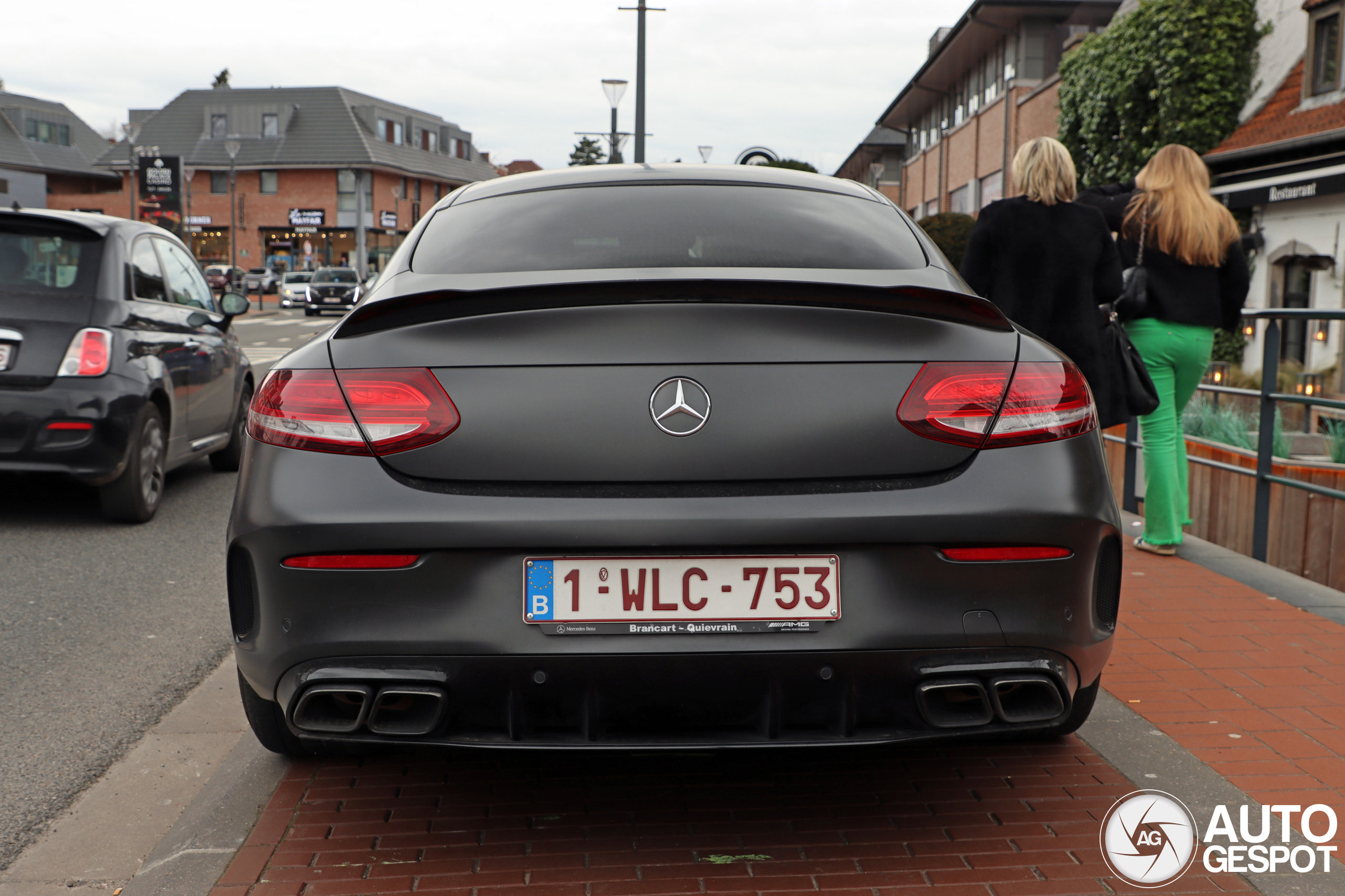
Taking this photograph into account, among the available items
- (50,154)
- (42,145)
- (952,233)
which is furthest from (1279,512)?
(42,145)

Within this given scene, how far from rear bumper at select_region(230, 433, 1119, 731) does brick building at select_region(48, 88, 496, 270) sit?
2773 inches

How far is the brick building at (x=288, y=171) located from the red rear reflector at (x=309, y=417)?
70.2 meters

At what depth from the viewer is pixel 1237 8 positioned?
63.8ft

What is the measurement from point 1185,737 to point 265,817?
2.40 m

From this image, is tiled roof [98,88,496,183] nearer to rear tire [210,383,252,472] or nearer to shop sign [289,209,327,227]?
shop sign [289,209,327,227]

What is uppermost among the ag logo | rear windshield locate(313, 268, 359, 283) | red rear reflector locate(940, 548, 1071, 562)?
rear windshield locate(313, 268, 359, 283)

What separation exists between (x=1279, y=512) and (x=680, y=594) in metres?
5.57

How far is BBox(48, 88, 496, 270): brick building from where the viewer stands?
72125 mm

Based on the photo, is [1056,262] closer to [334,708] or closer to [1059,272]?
[1059,272]

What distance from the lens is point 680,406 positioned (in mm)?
2531

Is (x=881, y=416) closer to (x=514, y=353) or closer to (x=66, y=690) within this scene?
(x=514, y=353)

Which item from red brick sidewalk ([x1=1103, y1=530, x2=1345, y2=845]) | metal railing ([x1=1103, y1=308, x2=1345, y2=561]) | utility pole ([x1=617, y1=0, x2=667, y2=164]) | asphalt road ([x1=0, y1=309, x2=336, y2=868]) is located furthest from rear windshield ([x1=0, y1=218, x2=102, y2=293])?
utility pole ([x1=617, y1=0, x2=667, y2=164])

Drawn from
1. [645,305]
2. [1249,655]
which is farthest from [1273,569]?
[645,305]

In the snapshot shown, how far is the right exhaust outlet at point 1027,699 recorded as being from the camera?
2.57m
